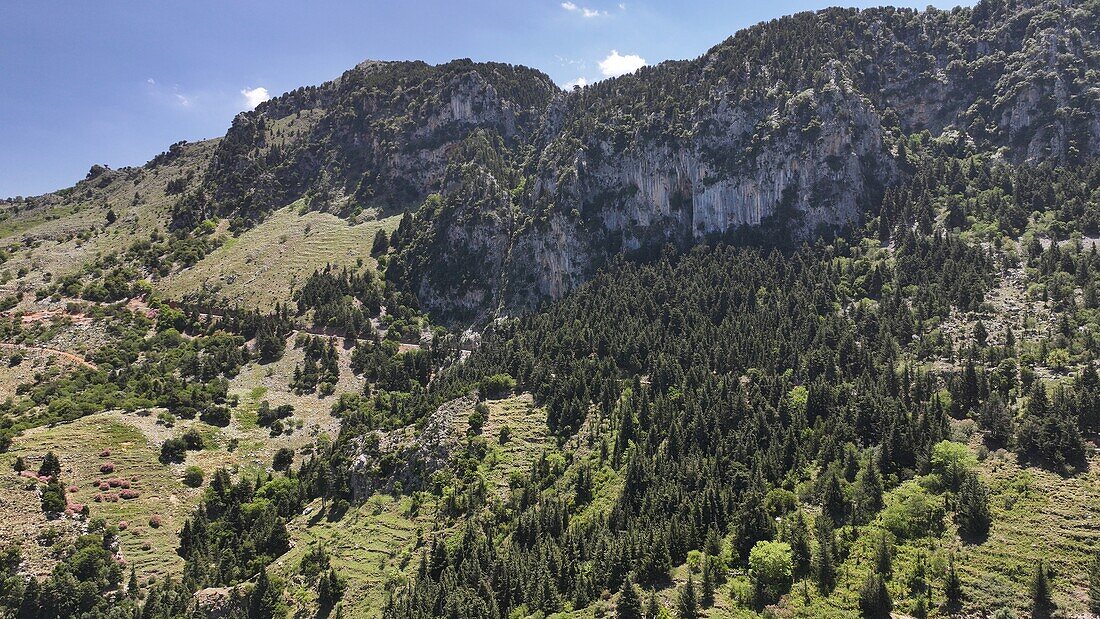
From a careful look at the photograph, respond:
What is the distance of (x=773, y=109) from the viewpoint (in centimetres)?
16625

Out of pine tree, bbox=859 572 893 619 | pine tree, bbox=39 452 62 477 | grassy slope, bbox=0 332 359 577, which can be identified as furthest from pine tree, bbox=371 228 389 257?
pine tree, bbox=859 572 893 619

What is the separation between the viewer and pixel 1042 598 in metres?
53.1

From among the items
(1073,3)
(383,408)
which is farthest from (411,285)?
(1073,3)

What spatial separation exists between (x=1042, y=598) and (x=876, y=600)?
41.7ft

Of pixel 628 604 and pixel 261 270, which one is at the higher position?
pixel 261 270

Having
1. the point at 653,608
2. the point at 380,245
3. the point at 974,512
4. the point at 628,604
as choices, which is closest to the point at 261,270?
the point at 380,245

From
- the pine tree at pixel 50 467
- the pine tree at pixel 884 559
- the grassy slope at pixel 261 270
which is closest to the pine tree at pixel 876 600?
the pine tree at pixel 884 559

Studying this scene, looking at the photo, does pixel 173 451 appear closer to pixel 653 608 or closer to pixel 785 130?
pixel 653 608

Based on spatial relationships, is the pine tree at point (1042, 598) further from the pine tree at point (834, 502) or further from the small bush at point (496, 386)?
the small bush at point (496, 386)

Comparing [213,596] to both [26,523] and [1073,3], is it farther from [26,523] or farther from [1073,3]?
[1073,3]

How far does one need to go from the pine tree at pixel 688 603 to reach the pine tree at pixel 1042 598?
87.6 ft

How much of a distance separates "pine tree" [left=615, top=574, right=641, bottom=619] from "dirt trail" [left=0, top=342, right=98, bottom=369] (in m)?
134

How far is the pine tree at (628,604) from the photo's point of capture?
60062mm

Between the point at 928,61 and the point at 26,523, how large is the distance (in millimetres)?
219285
